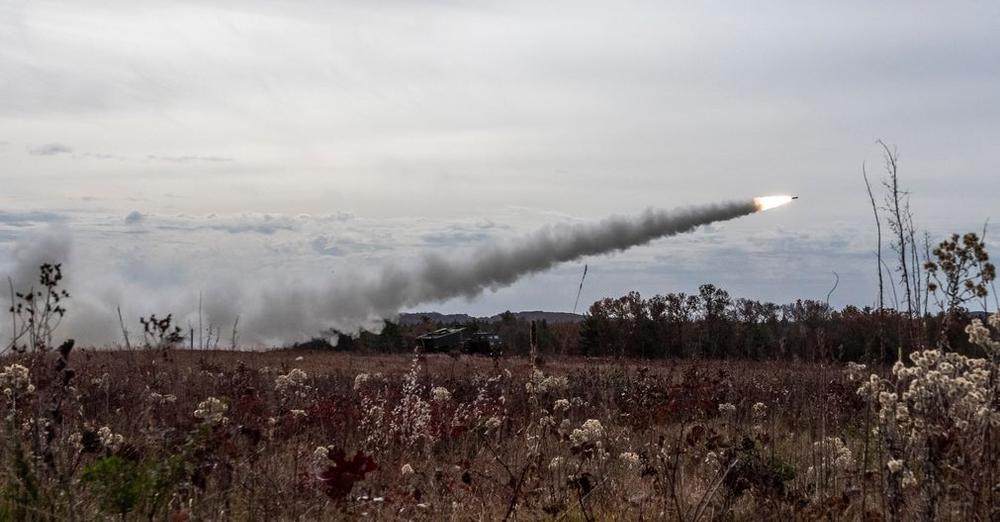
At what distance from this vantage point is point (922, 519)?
4453 mm

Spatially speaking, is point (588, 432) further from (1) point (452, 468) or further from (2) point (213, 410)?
(1) point (452, 468)

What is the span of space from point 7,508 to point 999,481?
5.63 metres

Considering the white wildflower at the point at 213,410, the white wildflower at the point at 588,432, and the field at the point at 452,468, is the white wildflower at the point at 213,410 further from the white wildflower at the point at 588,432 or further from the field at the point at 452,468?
the white wildflower at the point at 588,432

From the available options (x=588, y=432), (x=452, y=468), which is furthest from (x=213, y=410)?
(x=452, y=468)

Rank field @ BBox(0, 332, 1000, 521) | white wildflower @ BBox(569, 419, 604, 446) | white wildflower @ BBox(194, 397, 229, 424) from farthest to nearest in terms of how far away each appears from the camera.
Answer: white wildflower @ BBox(569, 419, 604, 446), white wildflower @ BBox(194, 397, 229, 424), field @ BBox(0, 332, 1000, 521)

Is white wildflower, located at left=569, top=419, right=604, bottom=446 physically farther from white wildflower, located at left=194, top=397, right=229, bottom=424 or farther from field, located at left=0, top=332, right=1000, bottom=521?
white wildflower, located at left=194, top=397, right=229, bottom=424

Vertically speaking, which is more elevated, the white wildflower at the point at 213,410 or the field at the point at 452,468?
the white wildflower at the point at 213,410

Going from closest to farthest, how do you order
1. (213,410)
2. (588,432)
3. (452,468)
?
(213,410) → (588,432) → (452,468)

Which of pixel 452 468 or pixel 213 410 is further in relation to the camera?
pixel 452 468

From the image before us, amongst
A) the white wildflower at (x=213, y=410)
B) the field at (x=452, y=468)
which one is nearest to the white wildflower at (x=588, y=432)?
the field at (x=452, y=468)

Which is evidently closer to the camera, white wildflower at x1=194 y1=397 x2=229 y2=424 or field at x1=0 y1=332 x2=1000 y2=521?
field at x1=0 y1=332 x2=1000 y2=521

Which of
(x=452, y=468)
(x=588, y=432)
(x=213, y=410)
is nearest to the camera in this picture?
(x=213, y=410)

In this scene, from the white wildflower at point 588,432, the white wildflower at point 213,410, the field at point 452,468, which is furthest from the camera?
the white wildflower at point 588,432

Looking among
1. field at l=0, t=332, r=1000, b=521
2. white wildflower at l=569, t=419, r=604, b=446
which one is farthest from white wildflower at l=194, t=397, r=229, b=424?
white wildflower at l=569, t=419, r=604, b=446
